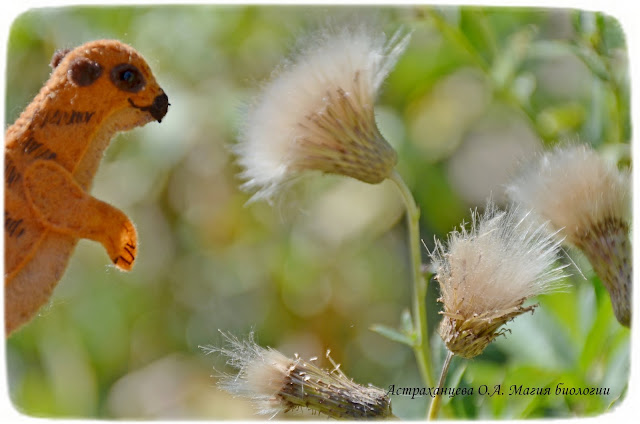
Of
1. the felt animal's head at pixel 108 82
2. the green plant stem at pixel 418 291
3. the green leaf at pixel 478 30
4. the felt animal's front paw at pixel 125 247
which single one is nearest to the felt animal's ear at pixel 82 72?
the felt animal's head at pixel 108 82

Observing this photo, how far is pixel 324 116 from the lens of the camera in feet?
2.39

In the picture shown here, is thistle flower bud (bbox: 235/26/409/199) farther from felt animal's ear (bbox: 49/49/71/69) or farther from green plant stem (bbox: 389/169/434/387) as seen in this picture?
felt animal's ear (bbox: 49/49/71/69)

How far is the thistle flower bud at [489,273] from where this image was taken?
662 mm

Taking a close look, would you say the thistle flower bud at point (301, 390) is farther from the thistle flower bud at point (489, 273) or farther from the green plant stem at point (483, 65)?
the green plant stem at point (483, 65)

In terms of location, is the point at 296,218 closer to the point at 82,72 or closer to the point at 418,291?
the point at 418,291

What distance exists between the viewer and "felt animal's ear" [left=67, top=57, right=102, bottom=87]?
0.66 meters

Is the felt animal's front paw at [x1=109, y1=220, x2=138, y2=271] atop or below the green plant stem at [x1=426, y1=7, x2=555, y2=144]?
below

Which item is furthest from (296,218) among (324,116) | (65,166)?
(65,166)

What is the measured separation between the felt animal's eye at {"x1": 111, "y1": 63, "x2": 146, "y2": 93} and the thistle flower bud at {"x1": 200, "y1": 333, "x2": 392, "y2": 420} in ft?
0.97

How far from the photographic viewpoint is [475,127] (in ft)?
3.46

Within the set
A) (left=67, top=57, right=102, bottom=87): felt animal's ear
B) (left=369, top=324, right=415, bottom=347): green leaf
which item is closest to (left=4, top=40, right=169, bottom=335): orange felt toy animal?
(left=67, top=57, right=102, bottom=87): felt animal's ear

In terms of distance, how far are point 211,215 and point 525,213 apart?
45cm

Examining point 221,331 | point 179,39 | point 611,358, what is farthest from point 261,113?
point 611,358

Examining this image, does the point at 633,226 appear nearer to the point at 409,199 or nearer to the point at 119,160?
the point at 409,199
